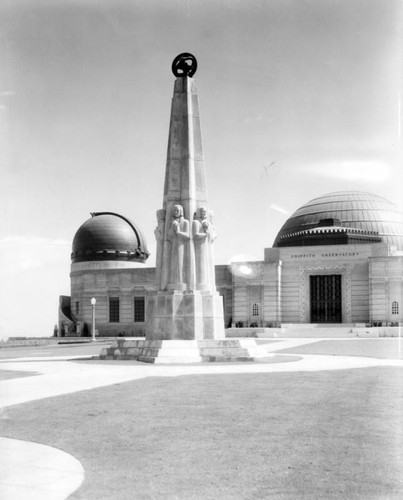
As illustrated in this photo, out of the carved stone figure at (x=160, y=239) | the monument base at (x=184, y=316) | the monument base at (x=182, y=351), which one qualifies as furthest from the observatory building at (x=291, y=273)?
the monument base at (x=182, y=351)

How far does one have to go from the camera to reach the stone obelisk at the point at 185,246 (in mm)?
20859

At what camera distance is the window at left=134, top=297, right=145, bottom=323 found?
214 ft

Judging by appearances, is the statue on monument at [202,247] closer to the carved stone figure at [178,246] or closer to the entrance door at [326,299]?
the carved stone figure at [178,246]

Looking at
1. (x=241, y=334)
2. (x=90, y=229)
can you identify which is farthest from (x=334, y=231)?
(x=90, y=229)

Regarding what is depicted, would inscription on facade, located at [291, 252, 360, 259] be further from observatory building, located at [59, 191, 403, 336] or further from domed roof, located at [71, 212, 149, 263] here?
domed roof, located at [71, 212, 149, 263]

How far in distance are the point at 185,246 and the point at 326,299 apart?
4050cm

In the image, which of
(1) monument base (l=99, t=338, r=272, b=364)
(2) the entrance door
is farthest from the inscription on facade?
→ (1) monument base (l=99, t=338, r=272, b=364)

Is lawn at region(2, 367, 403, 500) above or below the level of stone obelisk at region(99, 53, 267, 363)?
below

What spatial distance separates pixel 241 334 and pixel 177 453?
159ft

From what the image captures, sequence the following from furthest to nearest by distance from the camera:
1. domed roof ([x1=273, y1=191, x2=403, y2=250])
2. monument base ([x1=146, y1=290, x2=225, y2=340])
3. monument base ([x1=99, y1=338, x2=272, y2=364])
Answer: domed roof ([x1=273, y1=191, x2=403, y2=250])
monument base ([x1=146, y1=290, x2=225, y2=340])
monument base ([x1=99, y1=338, x2=272, y2=364])

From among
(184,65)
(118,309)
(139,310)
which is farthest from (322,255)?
(184,65)

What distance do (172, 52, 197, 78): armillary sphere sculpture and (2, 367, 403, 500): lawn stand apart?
1350 cm

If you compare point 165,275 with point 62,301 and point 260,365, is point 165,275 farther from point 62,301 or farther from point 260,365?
point 62,301

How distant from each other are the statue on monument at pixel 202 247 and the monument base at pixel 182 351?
2.24 m
